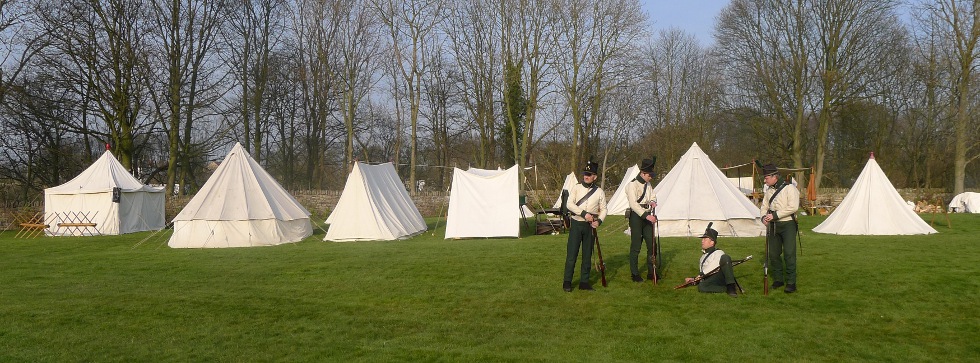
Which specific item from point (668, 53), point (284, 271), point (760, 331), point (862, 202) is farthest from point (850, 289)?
point (668, 53)

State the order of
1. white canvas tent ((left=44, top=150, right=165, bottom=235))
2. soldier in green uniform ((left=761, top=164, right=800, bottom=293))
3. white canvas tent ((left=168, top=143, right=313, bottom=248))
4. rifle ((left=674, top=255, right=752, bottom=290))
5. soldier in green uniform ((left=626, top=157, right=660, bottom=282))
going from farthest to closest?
white canvas tent ((left=44, top=150, right=165, bottom=235)) → white canvas tent ((left=168, top=143, right=313, bottom=248)) → soldier in green uniform ((left=626, top=157, right=660, bottom=282)) → rifle ((left=674, top=255, right=752, bottom=290)) → soldier in green uniform ((left=761, top=164, right=800, bottom=293))

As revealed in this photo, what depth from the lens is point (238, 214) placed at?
63.7ft

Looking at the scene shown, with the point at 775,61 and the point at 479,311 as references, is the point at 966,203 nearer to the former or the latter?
the point at 775,61

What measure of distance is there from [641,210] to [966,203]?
96.8 ft

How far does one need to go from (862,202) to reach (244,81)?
98.0 feet

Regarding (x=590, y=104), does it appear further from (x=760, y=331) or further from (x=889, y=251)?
(x=760, y=331)

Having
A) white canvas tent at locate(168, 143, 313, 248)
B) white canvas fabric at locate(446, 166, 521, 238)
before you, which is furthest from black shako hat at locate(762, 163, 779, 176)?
white canvas tent at locate(168, 143, 313, 248)

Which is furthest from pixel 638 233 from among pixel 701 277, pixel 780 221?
pixel 780 221

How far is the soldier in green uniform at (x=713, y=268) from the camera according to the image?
31.7 feet

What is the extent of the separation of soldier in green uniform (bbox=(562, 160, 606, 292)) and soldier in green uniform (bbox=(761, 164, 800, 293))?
2180 mm

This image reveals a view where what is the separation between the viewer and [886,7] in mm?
35094

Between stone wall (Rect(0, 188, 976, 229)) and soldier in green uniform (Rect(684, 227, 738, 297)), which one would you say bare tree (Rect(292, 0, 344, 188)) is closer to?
stone wall (Rect(0, 188, 976, 229))

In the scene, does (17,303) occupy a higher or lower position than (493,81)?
lower

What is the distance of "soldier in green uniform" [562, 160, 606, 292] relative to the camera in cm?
969
